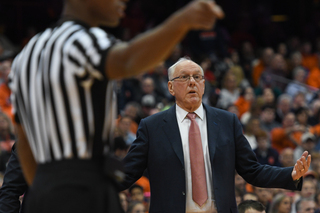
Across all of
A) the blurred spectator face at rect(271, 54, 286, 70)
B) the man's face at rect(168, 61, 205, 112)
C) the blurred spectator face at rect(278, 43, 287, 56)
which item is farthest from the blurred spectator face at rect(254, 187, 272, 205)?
the blurred spectator face at rect(278, 43, 287, 56)

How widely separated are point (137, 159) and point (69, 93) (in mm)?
1852

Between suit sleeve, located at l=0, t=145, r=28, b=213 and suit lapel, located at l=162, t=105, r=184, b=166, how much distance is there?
114 cm

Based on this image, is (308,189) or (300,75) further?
(300,75)

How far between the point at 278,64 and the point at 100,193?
1141 centimetres

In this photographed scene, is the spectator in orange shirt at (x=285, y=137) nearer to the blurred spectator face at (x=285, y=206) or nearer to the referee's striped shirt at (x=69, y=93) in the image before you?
the blurred spectator face at (x=285, y=206)

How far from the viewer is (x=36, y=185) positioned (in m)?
2.04

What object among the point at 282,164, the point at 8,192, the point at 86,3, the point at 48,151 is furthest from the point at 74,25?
the point at 282,164

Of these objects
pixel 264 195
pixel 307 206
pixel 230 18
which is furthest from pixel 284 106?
pixel 230 18

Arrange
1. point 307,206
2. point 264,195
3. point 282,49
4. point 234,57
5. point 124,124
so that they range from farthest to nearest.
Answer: point 282,49
point 234,57
point 124,124
point 264,195
point 307,206

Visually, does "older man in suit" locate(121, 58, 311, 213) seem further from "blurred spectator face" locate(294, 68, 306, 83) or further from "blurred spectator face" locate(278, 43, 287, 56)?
"blurred spectator face" locate(278, 43, 287, 56)

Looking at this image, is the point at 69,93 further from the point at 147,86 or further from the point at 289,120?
the point at 289,120

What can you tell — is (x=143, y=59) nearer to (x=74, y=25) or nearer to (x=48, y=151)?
(x=74, y=25)

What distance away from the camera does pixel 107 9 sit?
214 cm

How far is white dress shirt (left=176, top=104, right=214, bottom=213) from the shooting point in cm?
374
